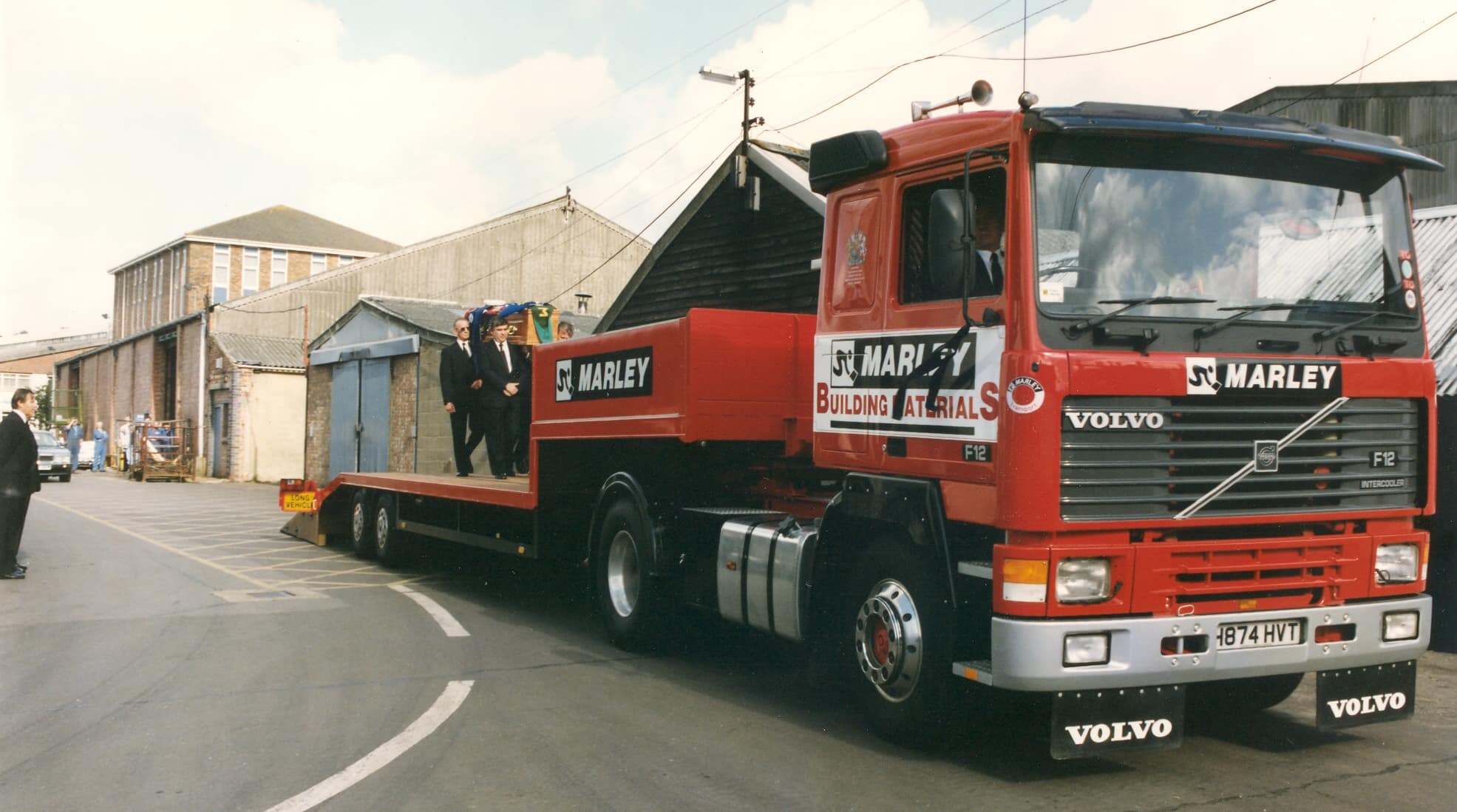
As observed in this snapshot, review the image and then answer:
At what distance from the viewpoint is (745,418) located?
763 centimetres

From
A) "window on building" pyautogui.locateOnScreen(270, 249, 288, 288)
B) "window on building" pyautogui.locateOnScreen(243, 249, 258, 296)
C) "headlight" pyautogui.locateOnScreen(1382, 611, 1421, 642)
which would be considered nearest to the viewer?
"headlight" pyautogui.locateOnScreen(1382, 611, 1421, 642)

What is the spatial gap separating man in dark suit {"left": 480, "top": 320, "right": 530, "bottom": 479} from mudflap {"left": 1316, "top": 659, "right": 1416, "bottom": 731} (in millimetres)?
A: 8782

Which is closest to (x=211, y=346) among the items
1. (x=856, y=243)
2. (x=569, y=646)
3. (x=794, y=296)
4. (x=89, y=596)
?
(x=794, y=296)

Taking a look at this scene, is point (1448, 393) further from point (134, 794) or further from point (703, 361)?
point (134, 794)

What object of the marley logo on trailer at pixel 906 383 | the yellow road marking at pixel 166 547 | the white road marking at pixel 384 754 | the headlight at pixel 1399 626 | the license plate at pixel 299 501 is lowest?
the yellow road marking at pixel 166 547

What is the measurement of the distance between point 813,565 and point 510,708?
1.83 m

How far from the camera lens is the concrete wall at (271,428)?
139 feet

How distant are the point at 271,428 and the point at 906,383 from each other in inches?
1628

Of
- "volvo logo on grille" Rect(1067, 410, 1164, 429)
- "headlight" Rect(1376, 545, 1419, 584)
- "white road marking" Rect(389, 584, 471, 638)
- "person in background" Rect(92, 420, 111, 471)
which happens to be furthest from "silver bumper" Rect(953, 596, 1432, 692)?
"person in background" Rect(92, 420, 111, 471)

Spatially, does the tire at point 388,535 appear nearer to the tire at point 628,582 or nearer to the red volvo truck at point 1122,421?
the tire at point 628,582

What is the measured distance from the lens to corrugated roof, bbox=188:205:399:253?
7081cm

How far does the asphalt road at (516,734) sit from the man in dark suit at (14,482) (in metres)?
2.81

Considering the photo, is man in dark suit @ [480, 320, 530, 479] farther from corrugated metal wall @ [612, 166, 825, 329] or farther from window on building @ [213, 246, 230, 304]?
window on building @ [213, 246, 230, 304]

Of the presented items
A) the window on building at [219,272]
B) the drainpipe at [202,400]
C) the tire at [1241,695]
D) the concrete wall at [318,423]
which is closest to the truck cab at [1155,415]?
the tire at [1241,695]
